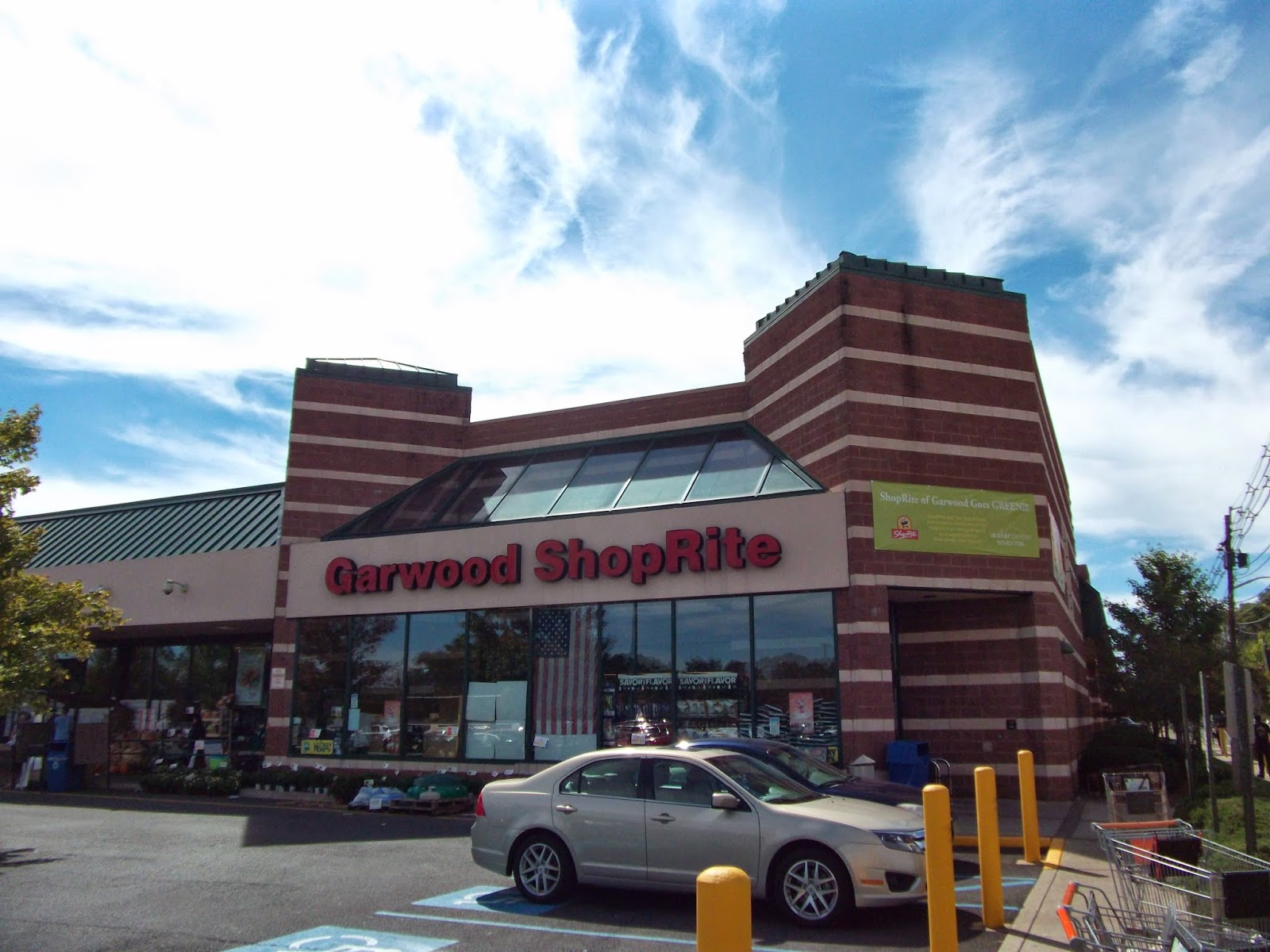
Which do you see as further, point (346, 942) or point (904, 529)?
point (904, 529)

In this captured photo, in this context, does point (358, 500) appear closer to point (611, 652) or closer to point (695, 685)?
point (611, 652)

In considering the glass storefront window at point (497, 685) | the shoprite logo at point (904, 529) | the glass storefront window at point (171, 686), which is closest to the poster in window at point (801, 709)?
the shoprite logo at point (904, 529)

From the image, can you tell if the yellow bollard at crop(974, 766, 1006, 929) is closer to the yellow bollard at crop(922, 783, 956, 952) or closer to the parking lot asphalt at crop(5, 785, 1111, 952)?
the parking lot asphalt at crop(5, 785, 1111, 952)

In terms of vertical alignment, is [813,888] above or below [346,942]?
above

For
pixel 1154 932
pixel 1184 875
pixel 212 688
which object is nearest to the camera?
pixel 1154 932

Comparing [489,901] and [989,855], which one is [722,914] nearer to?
[989,855]

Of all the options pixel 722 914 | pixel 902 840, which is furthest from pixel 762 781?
pixel 722 914

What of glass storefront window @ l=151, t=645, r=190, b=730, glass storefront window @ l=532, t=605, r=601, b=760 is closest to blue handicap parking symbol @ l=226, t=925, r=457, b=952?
glass storefront window @ l=532, t=605, r=601, b=760

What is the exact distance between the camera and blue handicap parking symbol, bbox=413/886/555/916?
871 cm

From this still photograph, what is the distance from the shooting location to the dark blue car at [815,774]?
380 inches

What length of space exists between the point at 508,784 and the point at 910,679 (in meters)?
9.85

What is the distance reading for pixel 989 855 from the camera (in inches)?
313

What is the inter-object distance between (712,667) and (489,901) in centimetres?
771

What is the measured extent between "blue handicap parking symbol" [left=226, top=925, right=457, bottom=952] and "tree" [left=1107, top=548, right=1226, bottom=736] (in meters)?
18.4
